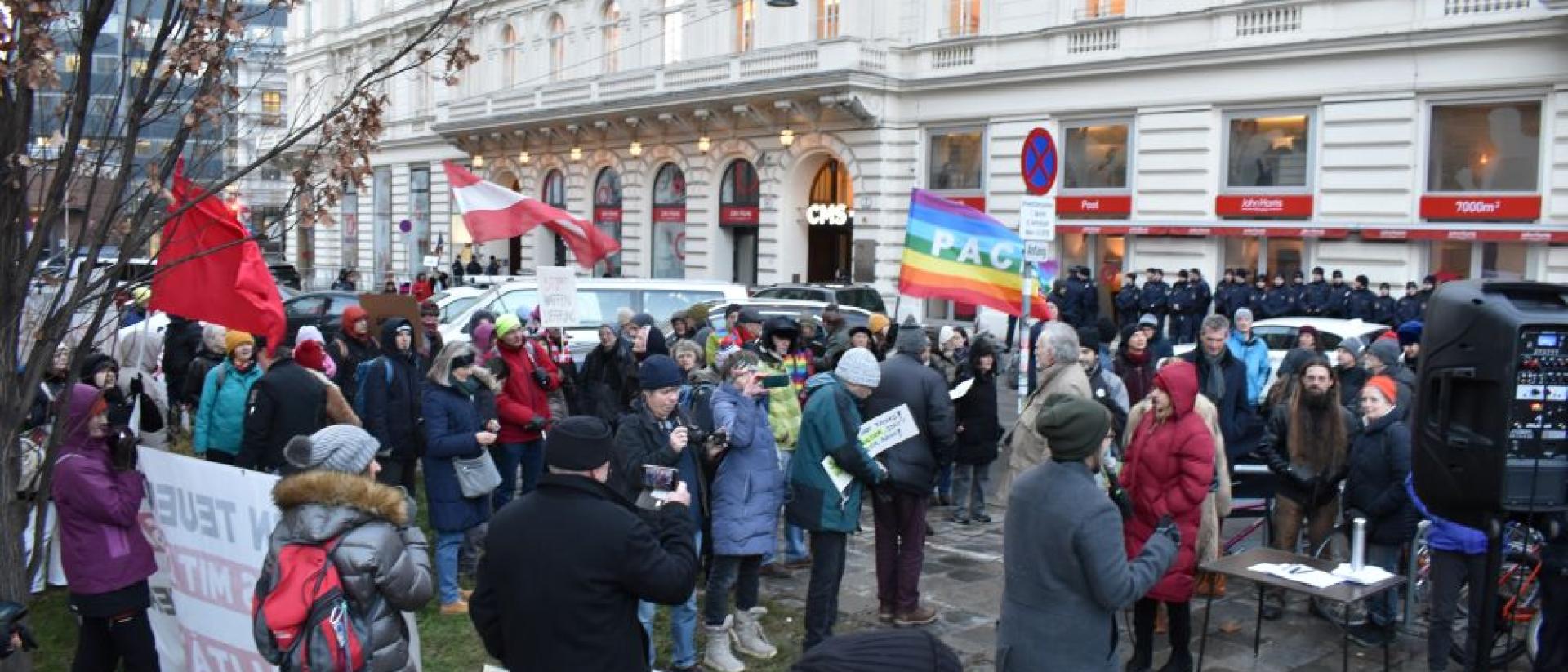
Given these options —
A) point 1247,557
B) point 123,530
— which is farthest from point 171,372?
point 1247,557

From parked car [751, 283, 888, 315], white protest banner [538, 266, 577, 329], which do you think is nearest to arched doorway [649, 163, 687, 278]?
parked car [751, 283, 888, 315]

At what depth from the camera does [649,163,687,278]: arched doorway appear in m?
36.3

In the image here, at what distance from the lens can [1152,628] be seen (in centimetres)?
671

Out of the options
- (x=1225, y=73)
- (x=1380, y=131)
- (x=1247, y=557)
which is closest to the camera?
(x=1247, y=557)

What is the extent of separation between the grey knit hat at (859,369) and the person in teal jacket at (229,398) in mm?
4343

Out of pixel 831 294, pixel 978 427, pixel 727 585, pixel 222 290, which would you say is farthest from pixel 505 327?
pixel 831 294

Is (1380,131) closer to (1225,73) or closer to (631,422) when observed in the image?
(1225,73)

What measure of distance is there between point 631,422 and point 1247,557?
10.8 ft

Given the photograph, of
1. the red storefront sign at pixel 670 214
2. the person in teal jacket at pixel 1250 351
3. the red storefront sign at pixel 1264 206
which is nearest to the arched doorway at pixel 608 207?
the red storefront sign at pixel 670 214

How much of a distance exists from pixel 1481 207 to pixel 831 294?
36.6 feet

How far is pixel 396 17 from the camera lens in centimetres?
4353

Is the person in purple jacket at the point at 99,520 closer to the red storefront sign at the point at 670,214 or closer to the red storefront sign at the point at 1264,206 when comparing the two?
the red storefront sign at the point at 1264,206

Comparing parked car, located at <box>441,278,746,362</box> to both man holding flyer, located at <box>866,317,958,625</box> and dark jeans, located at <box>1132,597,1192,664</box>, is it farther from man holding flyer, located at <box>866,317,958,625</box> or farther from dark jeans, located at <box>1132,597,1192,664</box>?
dark jeans, located at <box>1132,597,1192,664</box>

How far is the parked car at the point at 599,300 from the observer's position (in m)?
17.0
